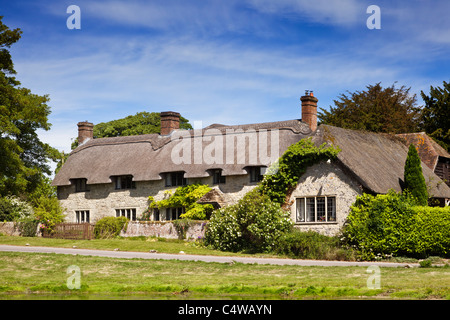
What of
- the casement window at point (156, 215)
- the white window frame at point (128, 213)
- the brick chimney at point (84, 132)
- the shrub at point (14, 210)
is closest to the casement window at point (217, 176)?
the casement window at point (156, 215)

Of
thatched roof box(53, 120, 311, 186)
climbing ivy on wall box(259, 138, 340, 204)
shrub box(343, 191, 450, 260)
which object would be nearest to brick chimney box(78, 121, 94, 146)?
thatched roof box(53, 120, 311, 186)

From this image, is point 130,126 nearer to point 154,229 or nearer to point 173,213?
point 173,213

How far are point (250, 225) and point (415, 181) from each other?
824cm

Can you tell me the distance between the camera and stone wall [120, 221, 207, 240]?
33875mm

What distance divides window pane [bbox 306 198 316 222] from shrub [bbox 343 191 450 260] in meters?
2.58

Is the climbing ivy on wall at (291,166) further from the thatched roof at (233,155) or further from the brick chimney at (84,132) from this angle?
the brick chimney at (84,132)

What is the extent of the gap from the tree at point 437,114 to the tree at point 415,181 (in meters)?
17.7

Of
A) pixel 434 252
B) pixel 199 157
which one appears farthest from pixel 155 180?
pixel 434 252

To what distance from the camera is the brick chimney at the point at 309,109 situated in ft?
119

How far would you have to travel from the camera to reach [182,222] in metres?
34.6

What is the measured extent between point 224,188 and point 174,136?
742cm

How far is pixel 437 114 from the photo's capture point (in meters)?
47.8

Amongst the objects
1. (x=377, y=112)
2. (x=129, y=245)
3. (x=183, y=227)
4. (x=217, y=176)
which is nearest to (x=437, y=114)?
(x=377, y=112)

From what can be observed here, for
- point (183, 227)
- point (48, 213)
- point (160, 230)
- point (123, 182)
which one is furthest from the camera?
point (123, 182)
